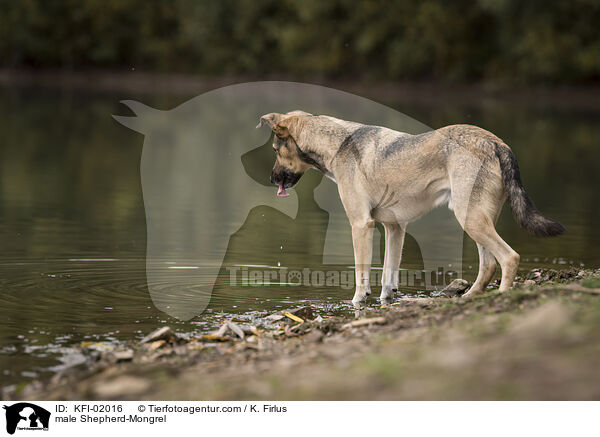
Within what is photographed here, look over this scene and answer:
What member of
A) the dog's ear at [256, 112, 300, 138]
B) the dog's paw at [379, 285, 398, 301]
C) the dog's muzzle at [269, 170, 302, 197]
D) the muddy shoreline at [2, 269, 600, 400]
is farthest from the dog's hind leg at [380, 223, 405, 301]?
the muddy shoreline at [2, 269, 600, 400]

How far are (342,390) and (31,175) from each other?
17905 millimetres

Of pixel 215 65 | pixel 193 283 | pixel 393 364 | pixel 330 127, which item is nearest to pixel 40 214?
pixel 193 283

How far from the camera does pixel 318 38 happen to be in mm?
74000

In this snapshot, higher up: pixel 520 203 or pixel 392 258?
pixel 520 203

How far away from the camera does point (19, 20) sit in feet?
262

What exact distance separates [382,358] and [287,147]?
4.73m

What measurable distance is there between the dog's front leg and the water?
21cm

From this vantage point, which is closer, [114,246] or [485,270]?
[485,270]

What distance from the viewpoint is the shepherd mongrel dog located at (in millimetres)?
9172

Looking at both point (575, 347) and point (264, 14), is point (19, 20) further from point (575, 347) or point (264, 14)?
point (575, 347)

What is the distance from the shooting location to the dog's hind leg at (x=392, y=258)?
10211 millimetres

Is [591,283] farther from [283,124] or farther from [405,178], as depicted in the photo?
[283,124]

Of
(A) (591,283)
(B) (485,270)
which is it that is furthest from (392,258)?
(A) (591,283)
